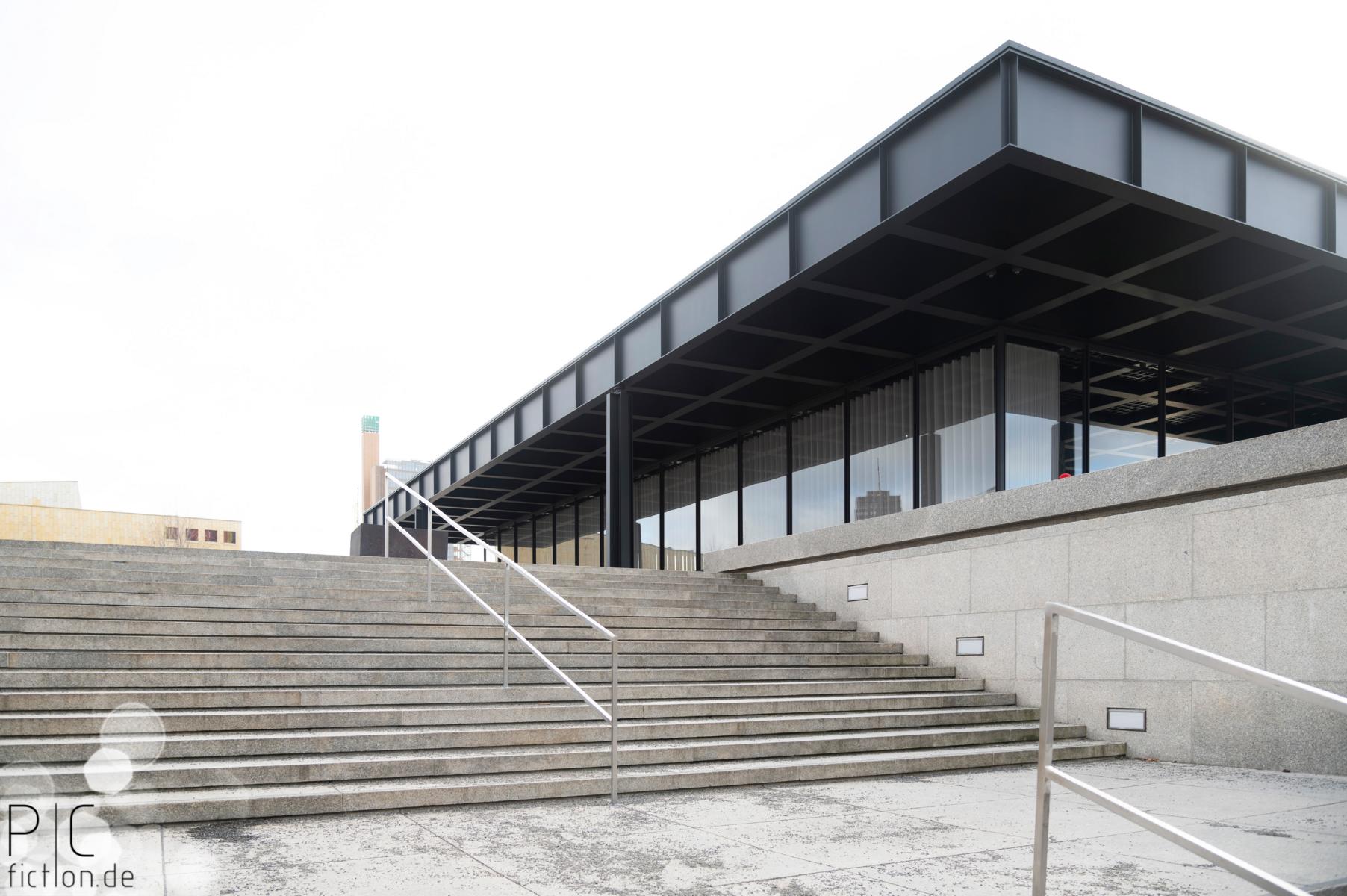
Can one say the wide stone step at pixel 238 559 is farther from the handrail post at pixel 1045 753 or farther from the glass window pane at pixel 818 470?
the handrail post at pixel 1045 753

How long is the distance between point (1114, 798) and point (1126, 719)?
19.7 feet

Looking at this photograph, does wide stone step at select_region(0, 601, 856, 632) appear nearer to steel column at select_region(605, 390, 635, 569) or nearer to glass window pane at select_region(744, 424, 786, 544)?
steel column at select_region(605, 390, 635, 569)

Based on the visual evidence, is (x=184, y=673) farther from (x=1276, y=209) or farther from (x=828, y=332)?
(x=1276, y=209)

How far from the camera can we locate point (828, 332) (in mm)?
15461

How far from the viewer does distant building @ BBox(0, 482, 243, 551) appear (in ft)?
125

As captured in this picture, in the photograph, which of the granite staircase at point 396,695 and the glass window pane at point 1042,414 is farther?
the glass window pane at point 1042,414

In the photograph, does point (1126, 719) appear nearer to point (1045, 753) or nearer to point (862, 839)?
point (862, 839)

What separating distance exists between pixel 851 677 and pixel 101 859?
292 inches

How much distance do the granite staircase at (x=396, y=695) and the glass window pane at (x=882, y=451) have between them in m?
5.25

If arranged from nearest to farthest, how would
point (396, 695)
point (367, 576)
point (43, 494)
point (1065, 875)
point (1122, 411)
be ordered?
1. point (1065, 875)
2. point (396, 695)
3. point (367, 576)
4. point (1122, 411)
5. point (43, 494)

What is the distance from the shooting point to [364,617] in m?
10.0

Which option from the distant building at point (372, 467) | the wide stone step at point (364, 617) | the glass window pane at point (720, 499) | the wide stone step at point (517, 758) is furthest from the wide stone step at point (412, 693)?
the distant building at point (372, 467)

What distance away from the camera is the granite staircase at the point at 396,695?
21.8 feet

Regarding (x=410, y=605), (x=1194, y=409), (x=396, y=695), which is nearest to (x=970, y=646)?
(x=410, y=605)
